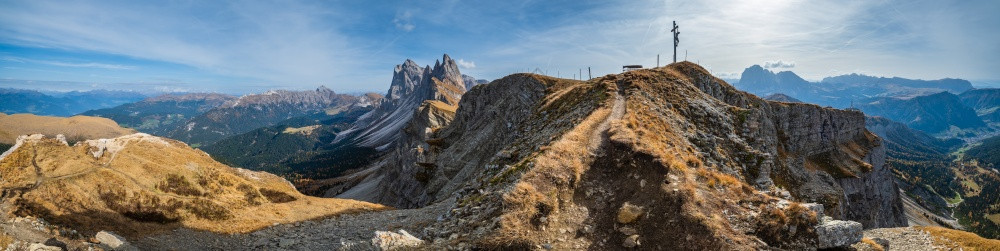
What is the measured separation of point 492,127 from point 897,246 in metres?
48.7

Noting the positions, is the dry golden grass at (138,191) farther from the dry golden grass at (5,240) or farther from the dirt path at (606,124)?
the dirt path at (606,124)

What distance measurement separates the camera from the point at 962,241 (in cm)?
3325

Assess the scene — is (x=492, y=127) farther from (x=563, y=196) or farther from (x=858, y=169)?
(x=858, y=169)

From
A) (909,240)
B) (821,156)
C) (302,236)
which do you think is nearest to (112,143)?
(302,236)

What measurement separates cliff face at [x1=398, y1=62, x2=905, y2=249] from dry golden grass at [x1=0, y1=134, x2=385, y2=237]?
1273 cm

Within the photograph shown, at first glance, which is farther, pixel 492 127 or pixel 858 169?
pixel 858 169

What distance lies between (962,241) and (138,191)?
63.0 m

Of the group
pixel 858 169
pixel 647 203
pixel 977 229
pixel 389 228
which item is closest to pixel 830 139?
pixel 858 169

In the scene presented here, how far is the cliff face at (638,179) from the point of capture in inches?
653

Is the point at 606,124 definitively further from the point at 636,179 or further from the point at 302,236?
the point at 302,236

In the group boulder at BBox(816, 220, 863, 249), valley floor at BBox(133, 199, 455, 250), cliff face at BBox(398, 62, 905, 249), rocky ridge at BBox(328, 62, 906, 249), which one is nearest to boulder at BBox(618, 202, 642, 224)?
cliff face at BBox(398, 62, 905, 249)

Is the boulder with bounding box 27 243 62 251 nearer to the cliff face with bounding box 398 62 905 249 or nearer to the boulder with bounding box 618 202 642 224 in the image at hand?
the cliff face with bounding box 398 62 905 249

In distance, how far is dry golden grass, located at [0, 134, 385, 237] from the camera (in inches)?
677

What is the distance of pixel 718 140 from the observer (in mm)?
32438
